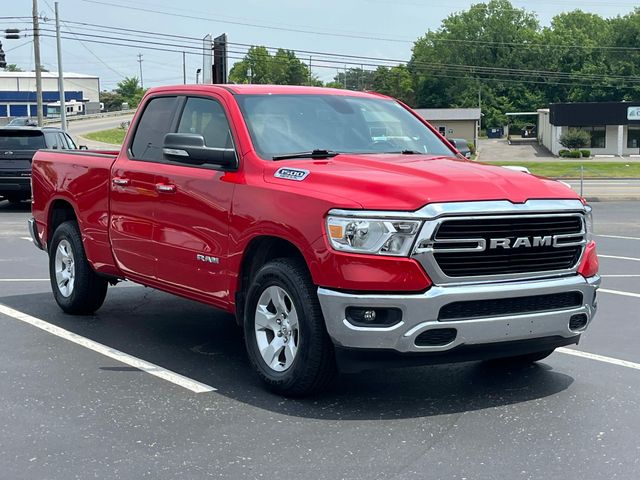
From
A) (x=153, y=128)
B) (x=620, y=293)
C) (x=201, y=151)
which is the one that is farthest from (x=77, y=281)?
(x=620, y=293)

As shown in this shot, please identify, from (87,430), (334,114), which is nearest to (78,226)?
(334,114)

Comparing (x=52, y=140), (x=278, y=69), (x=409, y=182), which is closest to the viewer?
(x=409, y=182)

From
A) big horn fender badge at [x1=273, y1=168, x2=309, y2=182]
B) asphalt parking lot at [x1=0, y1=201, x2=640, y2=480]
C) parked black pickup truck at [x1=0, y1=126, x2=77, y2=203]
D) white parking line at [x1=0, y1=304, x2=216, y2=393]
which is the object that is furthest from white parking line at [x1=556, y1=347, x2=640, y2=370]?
parked black pickup truck at [x1=0, y1=126, x2=77, y2=203]

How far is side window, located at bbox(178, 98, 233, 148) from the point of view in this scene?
657 cm

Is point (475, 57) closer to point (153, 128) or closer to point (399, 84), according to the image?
point (399, 84)

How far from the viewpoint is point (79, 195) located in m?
8.07

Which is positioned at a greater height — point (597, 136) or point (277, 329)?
point (597, 136)

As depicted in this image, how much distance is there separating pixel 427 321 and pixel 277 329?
42.0 inches

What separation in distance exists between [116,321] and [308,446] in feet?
12.7

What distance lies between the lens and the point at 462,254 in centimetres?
523

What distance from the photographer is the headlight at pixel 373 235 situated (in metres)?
5.13

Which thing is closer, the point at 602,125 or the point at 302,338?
the point at 302,338

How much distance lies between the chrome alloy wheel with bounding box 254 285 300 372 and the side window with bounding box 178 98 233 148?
125 cm

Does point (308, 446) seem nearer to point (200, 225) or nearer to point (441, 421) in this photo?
point (441, 421)
